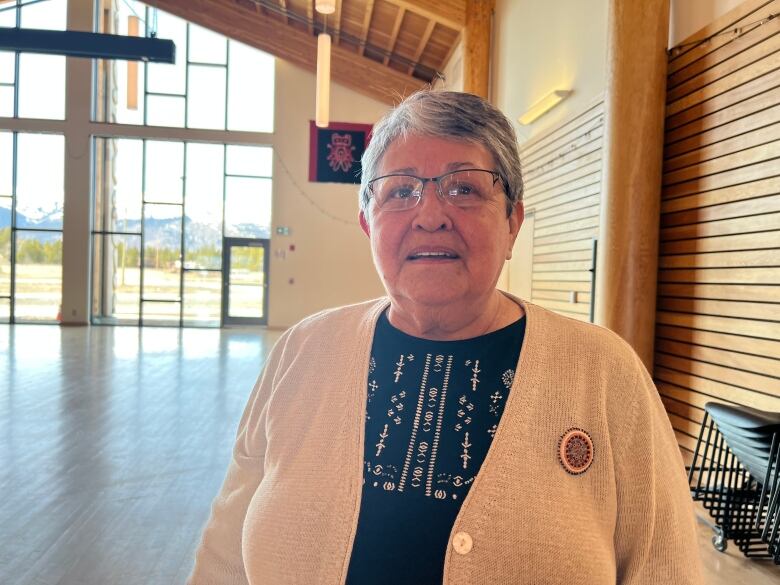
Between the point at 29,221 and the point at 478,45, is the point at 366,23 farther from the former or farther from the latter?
the point at 29,221

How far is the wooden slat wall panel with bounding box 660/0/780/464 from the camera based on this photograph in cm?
379

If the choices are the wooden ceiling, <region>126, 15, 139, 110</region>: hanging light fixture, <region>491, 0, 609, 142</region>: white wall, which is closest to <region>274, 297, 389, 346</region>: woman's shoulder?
<region>491, 0, 609, 142</region>: white wall

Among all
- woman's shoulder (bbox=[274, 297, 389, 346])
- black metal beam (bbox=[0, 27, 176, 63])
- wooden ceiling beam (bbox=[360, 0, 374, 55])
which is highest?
wooden ceiling beam (bbox=[360, 0, 374, 55])

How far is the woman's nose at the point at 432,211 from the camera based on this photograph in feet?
4.29

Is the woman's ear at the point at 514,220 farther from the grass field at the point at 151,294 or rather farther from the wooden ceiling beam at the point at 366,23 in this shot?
the grass field at the point at 151,294

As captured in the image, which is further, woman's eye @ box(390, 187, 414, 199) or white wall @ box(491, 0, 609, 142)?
white wall @ box(491, 0, 609, 142)

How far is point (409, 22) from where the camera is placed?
11.6 meters

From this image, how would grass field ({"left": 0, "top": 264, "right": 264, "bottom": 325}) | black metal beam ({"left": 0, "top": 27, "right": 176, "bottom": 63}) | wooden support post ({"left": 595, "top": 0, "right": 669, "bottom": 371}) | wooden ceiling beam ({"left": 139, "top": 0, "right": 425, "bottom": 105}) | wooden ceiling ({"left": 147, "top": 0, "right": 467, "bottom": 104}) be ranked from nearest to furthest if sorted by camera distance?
wooden support post ({"left": 595, "top": 0, "right": 669, "bottom": 371})
black metal beam ({"left": 0, "top": 27, "right": 176, "bottom": 63})
wooden ceiling ({"left": 147, "top": 0, "right": 467, "bottom": 104})
wooden ceiling beam ({"left": 139, "top": 0, "right": 425, "bottom": 105})
grass field ({"left": 0, "top": 264, "right": 264, "bottom": 325})

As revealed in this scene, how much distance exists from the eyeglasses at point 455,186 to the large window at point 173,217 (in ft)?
48.2

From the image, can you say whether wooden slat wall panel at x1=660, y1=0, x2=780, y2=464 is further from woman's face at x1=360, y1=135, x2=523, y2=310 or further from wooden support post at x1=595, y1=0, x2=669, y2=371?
woman's face at x1=360, y1=135, x2=523, y2=310

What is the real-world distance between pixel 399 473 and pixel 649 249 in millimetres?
4291

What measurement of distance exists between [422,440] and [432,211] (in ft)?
1.54

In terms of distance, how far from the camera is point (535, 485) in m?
1.14

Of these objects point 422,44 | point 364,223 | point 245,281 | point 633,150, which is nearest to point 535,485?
point 364,223
